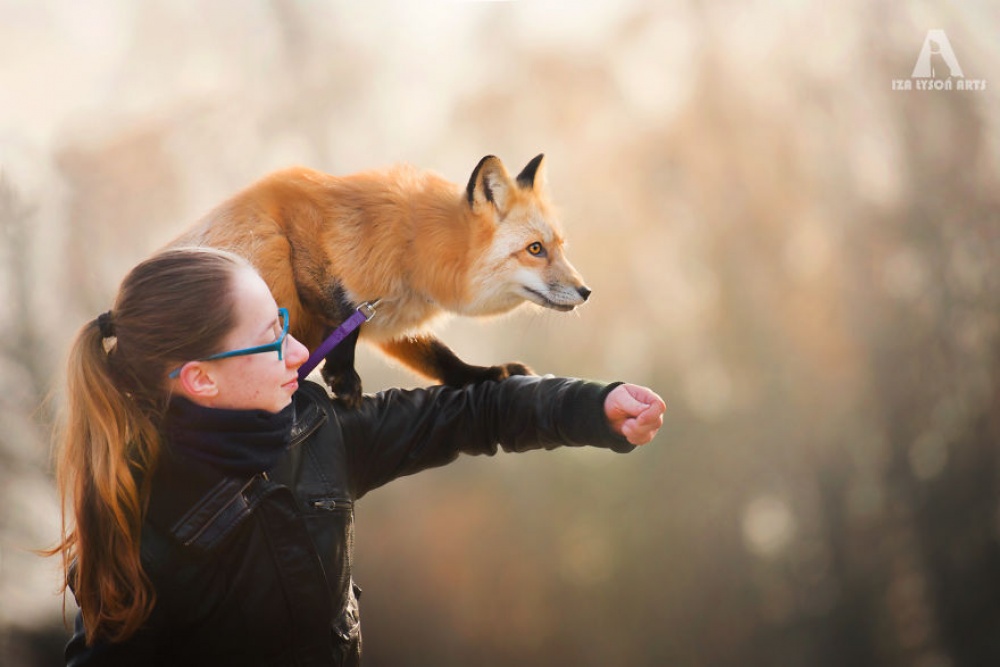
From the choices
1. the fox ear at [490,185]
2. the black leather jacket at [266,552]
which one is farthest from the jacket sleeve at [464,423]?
the fox ear at [490,185]

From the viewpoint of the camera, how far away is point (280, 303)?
4.33 feet

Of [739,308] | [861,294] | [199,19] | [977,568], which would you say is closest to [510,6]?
[199,19]

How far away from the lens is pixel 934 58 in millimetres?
3250

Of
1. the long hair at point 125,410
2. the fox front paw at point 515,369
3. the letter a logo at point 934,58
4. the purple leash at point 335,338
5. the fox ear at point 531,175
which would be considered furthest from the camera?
the letter a logo at point 934,58

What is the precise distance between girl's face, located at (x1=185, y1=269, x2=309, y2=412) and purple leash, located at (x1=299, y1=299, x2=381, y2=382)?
12 centimetres

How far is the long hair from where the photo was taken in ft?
3.09

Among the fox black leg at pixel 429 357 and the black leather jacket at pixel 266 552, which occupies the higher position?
the fox black leg at pixel 429 357

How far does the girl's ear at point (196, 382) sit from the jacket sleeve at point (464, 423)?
0.78ft

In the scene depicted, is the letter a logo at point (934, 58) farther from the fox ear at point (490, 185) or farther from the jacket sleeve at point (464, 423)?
the jacket sleeve at point (464, 423)

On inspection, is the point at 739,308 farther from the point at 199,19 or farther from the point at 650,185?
the point at 199,19

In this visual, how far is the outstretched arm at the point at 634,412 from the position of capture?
106 centimetres

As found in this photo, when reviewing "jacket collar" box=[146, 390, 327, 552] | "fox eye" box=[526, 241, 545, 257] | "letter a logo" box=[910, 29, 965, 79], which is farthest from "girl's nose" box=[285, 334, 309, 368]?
"letter a logo" box=[910, 29, 965, 79]

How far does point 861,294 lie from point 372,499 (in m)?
2.23

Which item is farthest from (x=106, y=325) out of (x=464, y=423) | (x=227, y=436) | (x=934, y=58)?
(x=934, y=58)
